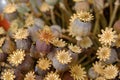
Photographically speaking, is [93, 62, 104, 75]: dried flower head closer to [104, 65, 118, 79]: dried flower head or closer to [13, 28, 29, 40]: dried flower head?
[104, 65, 118, 79]: dried flower head

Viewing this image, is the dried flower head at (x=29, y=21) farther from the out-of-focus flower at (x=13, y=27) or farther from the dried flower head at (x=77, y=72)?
the dried flower head at (x=77, y=72)

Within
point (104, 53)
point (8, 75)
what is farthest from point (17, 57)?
point (104, 53)

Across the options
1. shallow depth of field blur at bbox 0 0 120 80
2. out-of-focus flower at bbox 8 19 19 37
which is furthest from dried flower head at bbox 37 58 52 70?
out-of-focus flower at bbox 8 19 19 37

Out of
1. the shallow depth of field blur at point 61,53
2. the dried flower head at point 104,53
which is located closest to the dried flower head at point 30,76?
the shallow depth of field blur at point 61,53

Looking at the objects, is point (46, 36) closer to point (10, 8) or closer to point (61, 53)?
point (61, 53)

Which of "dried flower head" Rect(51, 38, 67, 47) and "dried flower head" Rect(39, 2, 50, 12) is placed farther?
"dried flower head" Rect(39, 2, 50, 12)

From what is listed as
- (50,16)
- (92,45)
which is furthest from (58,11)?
(92,45)
